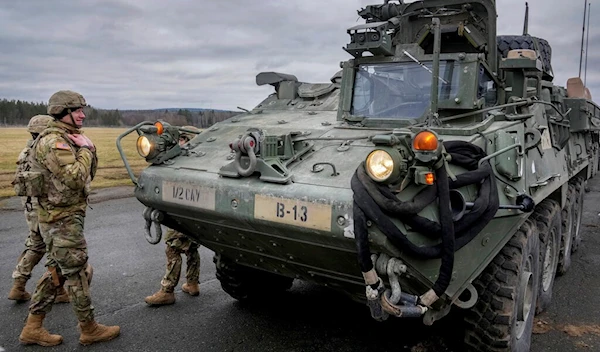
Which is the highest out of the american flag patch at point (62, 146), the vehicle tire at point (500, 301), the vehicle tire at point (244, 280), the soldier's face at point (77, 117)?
the soldier's face at point (77, 117)

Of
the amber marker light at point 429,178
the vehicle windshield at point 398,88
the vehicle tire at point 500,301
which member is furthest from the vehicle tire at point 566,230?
the amber marker light at point 429,178

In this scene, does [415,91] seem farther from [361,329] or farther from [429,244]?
[361,329]

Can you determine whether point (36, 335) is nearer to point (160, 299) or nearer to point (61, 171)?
point (160, 299)

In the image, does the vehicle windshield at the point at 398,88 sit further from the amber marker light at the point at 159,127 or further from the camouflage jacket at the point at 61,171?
the camouflage jacket at the point at 61,171

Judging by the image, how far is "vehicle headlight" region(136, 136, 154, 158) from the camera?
410 centimetres

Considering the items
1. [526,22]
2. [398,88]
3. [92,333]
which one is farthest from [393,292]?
[526,22]

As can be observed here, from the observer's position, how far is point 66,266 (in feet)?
14.0

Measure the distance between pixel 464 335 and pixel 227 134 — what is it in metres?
2.33

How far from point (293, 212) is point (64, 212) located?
2105 mm

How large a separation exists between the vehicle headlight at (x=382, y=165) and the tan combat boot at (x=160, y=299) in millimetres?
3074

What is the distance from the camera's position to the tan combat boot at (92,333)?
434 centimetres

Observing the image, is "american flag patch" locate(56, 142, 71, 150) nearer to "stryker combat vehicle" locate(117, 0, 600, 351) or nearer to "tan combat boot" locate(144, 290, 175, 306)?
"stryker combat vehicle" locate(117, 0, 600, 351)

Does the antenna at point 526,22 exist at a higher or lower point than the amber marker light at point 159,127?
higher

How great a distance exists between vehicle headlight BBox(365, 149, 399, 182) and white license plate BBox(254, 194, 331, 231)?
34cm
